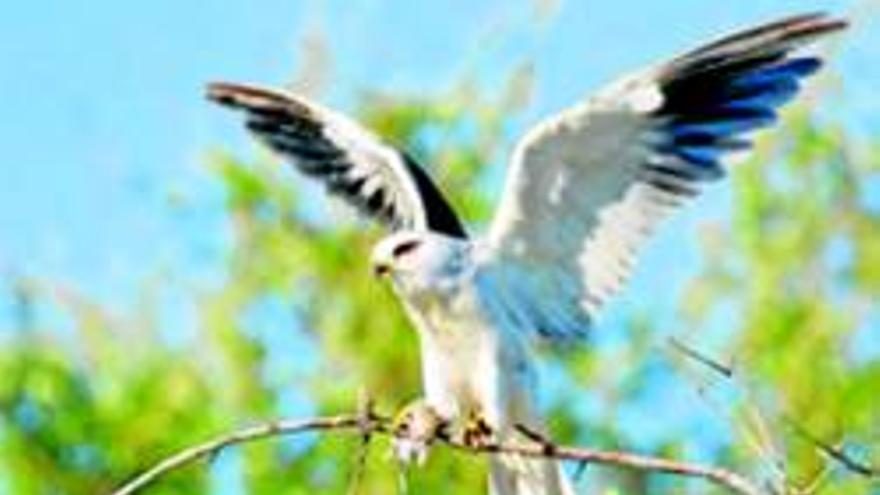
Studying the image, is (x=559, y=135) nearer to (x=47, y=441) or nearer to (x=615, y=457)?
(x=615, y=457)

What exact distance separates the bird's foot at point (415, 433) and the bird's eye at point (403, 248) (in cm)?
24

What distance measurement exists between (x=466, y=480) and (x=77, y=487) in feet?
3.20

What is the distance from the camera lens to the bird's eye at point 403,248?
4.09 m

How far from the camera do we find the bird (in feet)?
13.5

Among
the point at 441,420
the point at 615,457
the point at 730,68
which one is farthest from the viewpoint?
the point at 730,68

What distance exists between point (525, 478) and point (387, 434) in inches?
28.6

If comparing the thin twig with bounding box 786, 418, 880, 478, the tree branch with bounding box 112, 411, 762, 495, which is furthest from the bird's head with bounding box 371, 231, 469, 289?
the thin twig with bounding box 786, 418, 880, 478

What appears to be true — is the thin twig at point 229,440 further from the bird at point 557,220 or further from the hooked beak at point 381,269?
the hooked beak at point 381,269

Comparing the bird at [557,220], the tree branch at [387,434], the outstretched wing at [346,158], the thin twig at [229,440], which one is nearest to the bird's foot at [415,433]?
the bird at [557,220]

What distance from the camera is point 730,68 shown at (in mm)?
4262

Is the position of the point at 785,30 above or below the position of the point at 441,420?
above

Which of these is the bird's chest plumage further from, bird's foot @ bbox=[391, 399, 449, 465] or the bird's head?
bird's foot @ bbox=[391, 399, 449, 465]

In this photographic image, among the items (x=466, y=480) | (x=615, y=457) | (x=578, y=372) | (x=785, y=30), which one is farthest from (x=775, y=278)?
(x=615, y=457)

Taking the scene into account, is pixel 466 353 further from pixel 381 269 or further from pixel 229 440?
pixel 229 440
